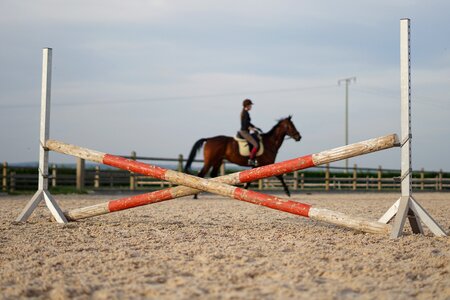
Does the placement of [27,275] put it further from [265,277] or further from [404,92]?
[404,92]

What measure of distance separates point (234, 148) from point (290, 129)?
141 centimetres

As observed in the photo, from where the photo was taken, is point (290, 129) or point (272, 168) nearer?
point (272, 168)

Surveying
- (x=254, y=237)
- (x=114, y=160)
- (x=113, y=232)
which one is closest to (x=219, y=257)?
(x=254, y=237)

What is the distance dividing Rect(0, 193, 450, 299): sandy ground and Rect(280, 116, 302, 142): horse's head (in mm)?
7801

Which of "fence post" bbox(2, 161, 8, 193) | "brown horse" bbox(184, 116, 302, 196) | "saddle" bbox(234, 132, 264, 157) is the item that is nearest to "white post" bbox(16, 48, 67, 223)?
"brown horse" bbox(184, 116, 302, 196)

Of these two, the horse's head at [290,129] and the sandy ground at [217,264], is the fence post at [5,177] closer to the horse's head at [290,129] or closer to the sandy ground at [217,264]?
the horse's head at [290,129]

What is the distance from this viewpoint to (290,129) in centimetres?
1286

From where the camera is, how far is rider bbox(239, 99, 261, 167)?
11.8 metres

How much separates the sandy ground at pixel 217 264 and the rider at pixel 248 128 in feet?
22.3

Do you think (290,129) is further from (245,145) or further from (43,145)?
(43,145)

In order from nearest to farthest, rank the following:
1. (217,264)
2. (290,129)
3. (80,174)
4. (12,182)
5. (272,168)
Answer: (217,264)
(272,168)
(290,129)
(80,174)
(12,182)

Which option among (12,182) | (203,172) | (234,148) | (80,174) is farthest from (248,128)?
(12,182)

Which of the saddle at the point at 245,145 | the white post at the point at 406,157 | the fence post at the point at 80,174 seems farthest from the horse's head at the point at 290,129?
the white post at the point at 406,157

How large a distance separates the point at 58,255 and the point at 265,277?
1.51 m
